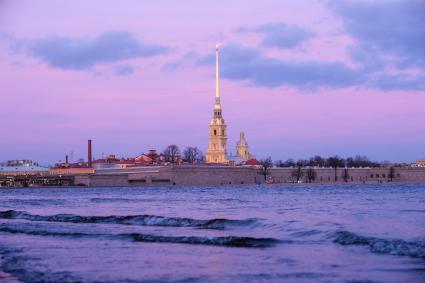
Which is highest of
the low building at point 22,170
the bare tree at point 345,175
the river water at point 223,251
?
the low building at point 22,170

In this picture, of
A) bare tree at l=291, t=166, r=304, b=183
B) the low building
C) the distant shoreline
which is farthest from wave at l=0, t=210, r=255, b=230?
bare tree at l=291, t=166, r=304, b=183

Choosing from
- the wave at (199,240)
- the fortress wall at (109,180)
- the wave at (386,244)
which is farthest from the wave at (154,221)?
the fortress wall at (109,180)

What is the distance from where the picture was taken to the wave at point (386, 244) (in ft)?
63.4

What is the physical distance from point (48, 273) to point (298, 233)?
10.6 metres

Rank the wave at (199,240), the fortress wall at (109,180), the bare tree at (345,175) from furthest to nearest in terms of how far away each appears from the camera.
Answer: the bare tree at (345,175) < the fortress wall at (109,180) < the wave at (199,240)

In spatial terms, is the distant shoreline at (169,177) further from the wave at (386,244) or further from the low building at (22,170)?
the wave at (386,244)

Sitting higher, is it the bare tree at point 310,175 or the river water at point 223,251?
the bare tree at point 310,175

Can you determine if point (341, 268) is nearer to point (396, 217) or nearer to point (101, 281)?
point (101, 281)

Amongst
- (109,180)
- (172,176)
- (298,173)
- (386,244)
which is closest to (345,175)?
(298,173)

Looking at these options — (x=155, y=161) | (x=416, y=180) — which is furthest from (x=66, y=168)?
(x=416, y=180)

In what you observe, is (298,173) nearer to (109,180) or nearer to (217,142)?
(217,142)

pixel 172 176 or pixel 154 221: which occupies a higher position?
pixel 172 176

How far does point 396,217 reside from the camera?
1257 inches

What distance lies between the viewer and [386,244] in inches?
816
